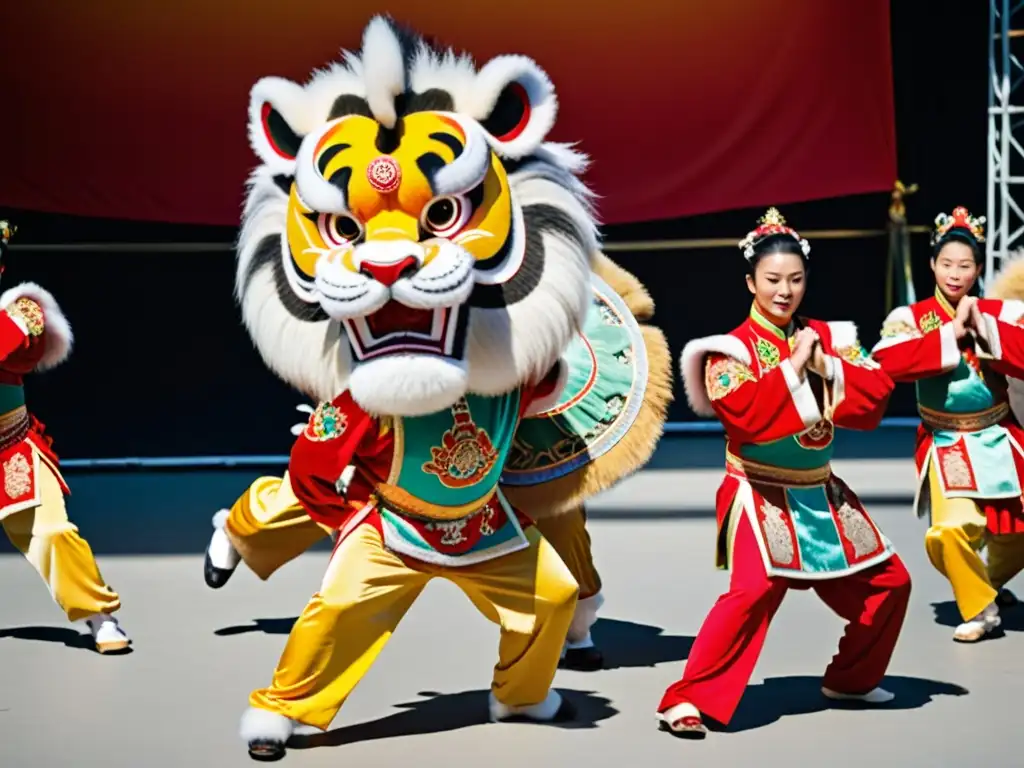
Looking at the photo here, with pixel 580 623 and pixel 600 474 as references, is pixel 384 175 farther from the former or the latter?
pixel 580 623

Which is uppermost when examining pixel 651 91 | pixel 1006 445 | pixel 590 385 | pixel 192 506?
pixel 651 91

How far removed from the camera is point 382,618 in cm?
328

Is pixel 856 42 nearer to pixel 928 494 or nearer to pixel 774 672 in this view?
pixel 928 494

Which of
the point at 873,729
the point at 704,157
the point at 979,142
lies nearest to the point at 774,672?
the point at 873,729

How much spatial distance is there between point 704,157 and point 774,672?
4.52 m

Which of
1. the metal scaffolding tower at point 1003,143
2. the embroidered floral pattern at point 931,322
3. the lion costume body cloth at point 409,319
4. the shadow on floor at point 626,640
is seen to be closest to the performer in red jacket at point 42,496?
the shadow on floor at point 626,640

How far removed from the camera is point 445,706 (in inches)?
143

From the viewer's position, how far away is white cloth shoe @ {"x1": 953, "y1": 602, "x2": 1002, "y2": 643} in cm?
414

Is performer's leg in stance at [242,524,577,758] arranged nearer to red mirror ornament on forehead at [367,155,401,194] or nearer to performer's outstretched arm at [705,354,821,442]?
performer's outstretched arm at [705,354,821,442]

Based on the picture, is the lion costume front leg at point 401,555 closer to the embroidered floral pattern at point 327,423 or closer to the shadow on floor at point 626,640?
the embroidered floral pattern at point 327,423

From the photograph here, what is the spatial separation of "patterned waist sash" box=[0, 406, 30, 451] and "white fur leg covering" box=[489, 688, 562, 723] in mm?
1511

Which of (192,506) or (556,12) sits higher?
(556,12)

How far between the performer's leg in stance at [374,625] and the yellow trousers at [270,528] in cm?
96

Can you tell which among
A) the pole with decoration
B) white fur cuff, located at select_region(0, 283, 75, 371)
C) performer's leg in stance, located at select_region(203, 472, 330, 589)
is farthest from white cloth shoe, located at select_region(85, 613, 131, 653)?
the pole with decoration
